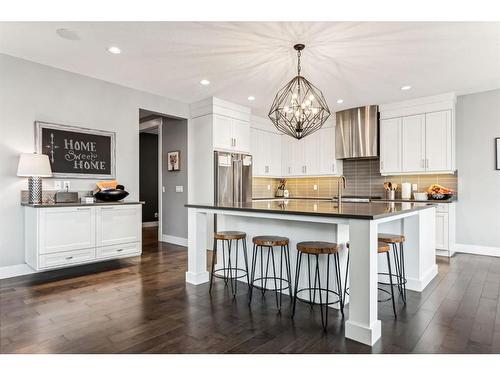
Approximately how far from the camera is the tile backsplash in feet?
17.9

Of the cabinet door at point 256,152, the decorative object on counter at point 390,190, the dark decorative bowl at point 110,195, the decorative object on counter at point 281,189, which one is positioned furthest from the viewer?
the decorative object on counter at point 281,189

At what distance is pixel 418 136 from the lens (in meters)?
5.20

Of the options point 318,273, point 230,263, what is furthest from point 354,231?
point 230,263

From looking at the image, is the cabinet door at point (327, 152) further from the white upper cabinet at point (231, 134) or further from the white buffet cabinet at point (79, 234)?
the white buffet cabinet at point (79, 234)

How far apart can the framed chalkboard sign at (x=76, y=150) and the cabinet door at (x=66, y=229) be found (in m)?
0.69

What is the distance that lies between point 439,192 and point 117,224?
488 cm

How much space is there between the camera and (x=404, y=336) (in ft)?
7.08

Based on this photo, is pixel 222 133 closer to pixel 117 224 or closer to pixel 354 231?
pixel 117 224

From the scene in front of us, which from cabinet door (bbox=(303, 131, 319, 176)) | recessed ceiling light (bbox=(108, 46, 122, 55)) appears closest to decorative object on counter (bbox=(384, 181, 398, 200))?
cabinet door (bbox=(303, 131, 319, 176))

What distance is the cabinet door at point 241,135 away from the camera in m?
5.65

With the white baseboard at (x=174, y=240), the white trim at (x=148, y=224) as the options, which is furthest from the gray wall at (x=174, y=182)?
the white trim at (x=148, y=224)
